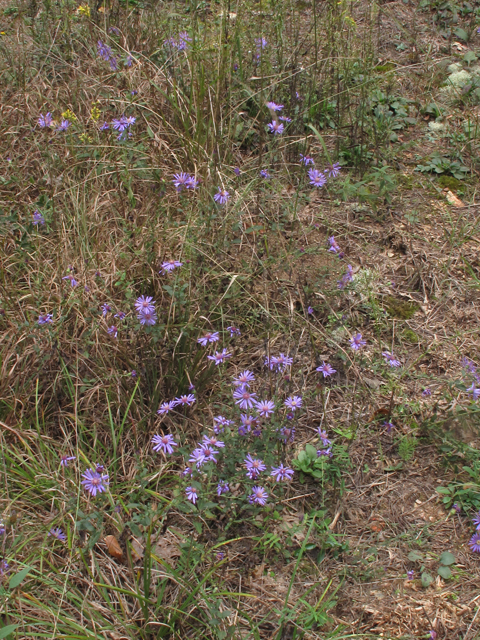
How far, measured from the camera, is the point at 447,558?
193 centimetres

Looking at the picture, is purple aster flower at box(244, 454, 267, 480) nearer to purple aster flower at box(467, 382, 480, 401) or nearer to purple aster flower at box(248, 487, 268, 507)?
purple aster flower at box(248, 487, 268, 507)

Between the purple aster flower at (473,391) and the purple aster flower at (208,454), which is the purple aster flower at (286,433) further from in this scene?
the purple aster flower at (473,391)

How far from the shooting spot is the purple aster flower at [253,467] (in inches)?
74.5

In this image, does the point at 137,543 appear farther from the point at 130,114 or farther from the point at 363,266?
the point at 130,114

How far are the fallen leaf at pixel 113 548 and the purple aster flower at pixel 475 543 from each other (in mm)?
1210

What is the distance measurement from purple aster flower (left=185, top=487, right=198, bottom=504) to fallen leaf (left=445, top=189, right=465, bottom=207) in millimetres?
2280

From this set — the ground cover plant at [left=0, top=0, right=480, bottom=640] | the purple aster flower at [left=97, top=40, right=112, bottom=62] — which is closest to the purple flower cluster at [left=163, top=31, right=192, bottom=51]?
the ground cover plant at [left=0, top=0, right=480, bottom=640]

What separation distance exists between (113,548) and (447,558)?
1.15 metres

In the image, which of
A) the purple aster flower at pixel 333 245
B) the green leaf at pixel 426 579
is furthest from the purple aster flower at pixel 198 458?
the purple aster flower at pixel 333 245

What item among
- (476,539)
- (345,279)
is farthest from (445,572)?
(345,279)

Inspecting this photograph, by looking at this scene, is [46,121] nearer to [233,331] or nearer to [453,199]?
[233,331]

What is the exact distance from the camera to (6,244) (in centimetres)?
268

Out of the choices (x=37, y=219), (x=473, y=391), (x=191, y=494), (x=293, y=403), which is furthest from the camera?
(x=37, y=219)

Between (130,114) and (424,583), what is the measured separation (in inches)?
108
